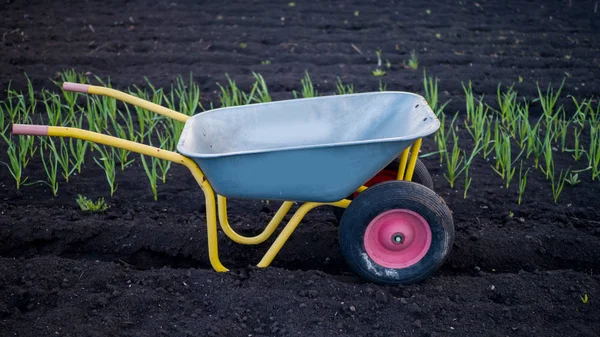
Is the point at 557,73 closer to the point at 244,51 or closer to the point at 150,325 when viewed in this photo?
the point at 244,51

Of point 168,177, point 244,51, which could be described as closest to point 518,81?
point 244,51

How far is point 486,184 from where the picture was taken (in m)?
3.29

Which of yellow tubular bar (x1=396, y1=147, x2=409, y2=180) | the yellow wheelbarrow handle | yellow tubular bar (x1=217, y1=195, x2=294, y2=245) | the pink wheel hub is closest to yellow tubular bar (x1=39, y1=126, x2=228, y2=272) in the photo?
yellow tubular bar (x1=217, y1=195, x2=294, y2=245)

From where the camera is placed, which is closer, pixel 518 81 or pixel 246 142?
pixel 246 142

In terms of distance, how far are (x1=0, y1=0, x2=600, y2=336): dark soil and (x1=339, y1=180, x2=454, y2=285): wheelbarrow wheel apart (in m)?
0.07

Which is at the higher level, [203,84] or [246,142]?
[246,142]

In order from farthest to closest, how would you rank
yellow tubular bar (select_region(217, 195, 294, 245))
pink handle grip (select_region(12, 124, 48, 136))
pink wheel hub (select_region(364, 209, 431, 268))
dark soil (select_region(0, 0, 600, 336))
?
1. yellow tubular bar (select_region(217, 195, 294, 245))
2. pink wheel hub (select_region(364, 209, 431, 268))
3. dark soil (select_region(0, 0, 600, 336))
4. pink handle grip (select_region(12, 124, 48, 136))

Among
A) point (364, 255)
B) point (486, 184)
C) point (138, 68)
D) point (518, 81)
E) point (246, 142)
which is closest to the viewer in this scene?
point (364, 255)

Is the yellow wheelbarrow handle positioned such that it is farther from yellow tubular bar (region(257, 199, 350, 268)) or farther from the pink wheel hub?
the pink wheel hub

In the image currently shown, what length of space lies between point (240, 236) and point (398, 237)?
0.63m

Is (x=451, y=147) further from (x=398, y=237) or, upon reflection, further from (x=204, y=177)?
(x=204, y=177)

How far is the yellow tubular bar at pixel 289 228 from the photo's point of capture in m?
2.41

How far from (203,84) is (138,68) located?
0.59 m

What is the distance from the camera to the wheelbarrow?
2234 mm
